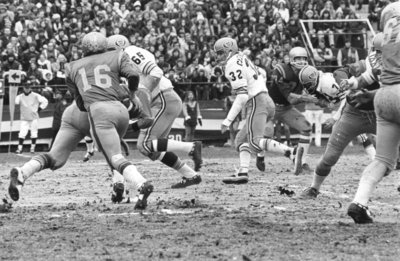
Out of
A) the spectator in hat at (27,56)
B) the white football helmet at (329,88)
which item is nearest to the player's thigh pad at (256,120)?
the white football helmet at (329,88)

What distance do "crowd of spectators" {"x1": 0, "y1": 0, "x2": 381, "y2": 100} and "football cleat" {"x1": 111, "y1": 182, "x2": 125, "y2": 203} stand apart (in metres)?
14.9

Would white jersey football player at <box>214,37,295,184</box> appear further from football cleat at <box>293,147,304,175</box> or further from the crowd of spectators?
the crowd of spectators

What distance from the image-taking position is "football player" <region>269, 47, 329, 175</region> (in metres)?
14.9

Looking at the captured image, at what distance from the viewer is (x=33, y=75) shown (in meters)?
25.4

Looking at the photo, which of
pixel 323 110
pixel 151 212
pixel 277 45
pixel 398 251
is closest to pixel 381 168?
pixel 398 251

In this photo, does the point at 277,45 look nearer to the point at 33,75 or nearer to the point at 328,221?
the point at 33,75

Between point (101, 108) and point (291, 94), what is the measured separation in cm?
564

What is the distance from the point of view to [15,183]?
393 inches

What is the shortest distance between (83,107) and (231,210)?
1.93m

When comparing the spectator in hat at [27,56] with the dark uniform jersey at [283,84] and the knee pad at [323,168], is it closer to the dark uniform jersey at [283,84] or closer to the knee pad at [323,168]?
the dark uniform jersey at [283,84]

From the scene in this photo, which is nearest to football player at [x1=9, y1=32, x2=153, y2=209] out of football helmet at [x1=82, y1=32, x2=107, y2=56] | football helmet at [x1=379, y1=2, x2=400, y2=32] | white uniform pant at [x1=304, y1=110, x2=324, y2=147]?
football helmet at [x1=82, y1=32, x2=107, y2=56]

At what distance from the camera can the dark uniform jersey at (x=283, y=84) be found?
15133 mm

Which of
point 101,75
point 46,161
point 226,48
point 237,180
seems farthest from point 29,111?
point 101,75

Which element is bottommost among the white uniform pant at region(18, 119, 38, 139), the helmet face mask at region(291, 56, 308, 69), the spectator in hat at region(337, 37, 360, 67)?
the white uniform pant at region(18, 119, 38, 139)
